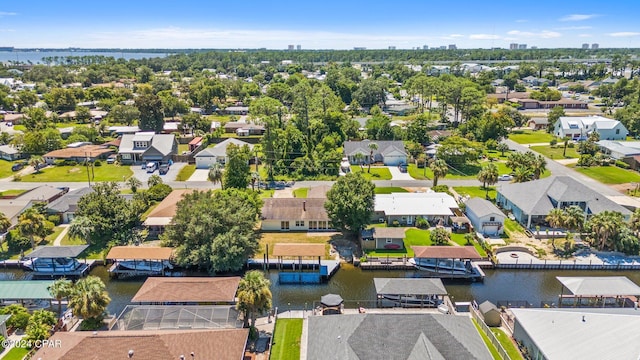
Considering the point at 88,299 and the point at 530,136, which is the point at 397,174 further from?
the point at 88,299

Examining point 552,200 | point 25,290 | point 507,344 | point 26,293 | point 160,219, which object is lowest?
point 507,344

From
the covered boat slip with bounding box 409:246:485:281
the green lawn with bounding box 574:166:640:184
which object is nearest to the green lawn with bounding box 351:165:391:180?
the covered boat slip with bounding box 409:246:485:281

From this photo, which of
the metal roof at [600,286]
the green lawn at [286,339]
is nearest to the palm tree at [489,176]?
the metal roof at [600,286]

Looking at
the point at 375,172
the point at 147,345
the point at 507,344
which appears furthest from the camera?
the point at 375,172

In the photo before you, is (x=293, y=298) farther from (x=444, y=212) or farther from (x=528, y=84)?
(x=528, y=84)

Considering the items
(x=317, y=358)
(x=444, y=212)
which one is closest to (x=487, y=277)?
(x=444, y=212)

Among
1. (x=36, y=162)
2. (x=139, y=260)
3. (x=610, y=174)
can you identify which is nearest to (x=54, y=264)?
(x=139, y=260)

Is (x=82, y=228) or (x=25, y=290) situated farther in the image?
(x=82, y=228)

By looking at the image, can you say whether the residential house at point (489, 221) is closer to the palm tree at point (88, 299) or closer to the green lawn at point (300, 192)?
the green lawn at point (300, 192)
